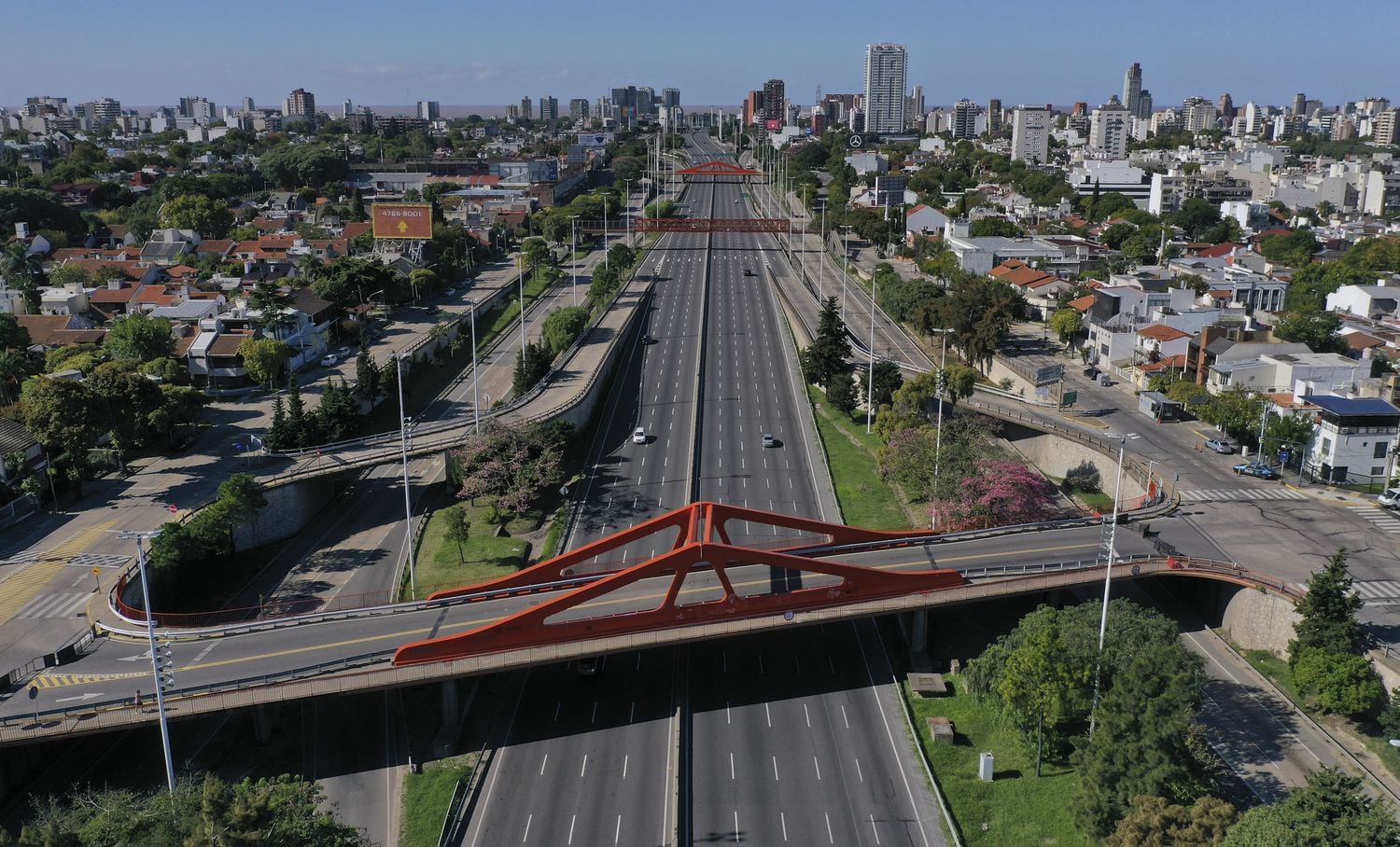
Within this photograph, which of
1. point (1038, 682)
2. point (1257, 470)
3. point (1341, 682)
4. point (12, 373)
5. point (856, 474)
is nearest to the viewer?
point (1038, 682)

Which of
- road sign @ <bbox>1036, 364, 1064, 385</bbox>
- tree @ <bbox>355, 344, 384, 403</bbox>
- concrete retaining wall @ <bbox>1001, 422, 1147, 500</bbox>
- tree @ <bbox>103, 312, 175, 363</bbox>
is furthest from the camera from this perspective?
tree @ <bbox>103, 312, 175, 363</bbox>

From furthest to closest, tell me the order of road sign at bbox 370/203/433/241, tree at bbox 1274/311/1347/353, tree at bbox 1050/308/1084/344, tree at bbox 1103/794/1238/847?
road sign at bbox 370/203/433/241 → tree at bbox 1050/308/1084/344 → tree at bbox 1274/311/1347/353 → tree at bbox 1103/794/1238/847

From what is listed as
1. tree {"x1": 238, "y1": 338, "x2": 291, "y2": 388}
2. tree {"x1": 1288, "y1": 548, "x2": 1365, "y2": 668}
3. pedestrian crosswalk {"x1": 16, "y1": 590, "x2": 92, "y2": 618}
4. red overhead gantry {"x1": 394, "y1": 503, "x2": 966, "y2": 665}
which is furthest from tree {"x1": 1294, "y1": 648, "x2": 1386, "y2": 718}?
tree {"x1": 238, "y1": 338, "x2": 291, "y2": 388}

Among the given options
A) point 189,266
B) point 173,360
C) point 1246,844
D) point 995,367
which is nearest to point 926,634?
point 1246,844

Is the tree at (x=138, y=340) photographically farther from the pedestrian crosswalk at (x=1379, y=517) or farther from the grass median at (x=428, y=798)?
the pedestrian crosswalk at (x=1379, y=517)

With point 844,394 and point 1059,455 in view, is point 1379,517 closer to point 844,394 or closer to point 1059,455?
point 1059,455

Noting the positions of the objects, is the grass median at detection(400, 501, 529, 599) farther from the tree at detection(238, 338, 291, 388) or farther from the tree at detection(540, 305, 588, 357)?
the tree at detection(540, 305, 588, 357)

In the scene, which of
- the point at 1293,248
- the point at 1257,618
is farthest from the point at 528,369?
the point at 1293,248
